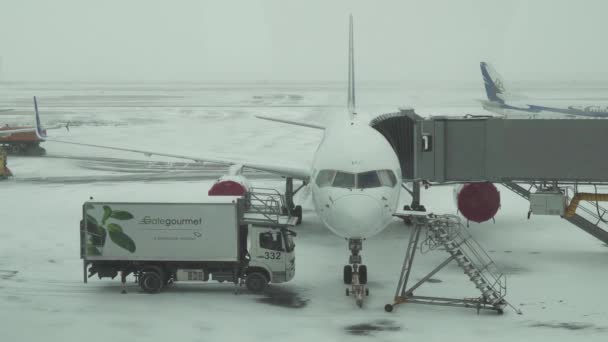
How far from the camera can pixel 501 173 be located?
84.3 feet

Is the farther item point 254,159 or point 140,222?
point 254,159

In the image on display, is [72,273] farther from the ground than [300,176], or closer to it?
closer to it

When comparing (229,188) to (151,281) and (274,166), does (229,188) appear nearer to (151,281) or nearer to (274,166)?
(274,166)

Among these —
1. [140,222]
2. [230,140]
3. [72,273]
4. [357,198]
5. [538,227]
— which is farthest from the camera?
[230,140]

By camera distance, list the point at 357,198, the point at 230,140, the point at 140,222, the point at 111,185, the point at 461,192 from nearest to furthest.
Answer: the point at 357,198, the point at 140,222, the point at 461,192, the point at 111,185, the point at 230,140

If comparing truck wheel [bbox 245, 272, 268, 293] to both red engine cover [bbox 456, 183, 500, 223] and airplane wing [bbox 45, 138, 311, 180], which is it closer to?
airplane wing [bbox 45, 138, 311, 180]

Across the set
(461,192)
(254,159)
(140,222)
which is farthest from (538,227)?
(140,222)

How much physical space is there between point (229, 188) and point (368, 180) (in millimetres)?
8244

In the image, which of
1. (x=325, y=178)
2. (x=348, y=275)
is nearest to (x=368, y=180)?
(x=325, y=178)

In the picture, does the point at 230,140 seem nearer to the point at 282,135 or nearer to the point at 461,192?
the point at 282,135

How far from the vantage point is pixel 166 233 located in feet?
69.9

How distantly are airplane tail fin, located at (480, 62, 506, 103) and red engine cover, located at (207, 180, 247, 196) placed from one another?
190 feet

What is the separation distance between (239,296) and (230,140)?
142 ft

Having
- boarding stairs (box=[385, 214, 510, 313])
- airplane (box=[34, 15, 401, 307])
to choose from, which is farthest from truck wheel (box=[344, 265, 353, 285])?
→ boarding stairs (box=[385, 214, 510, 313])
